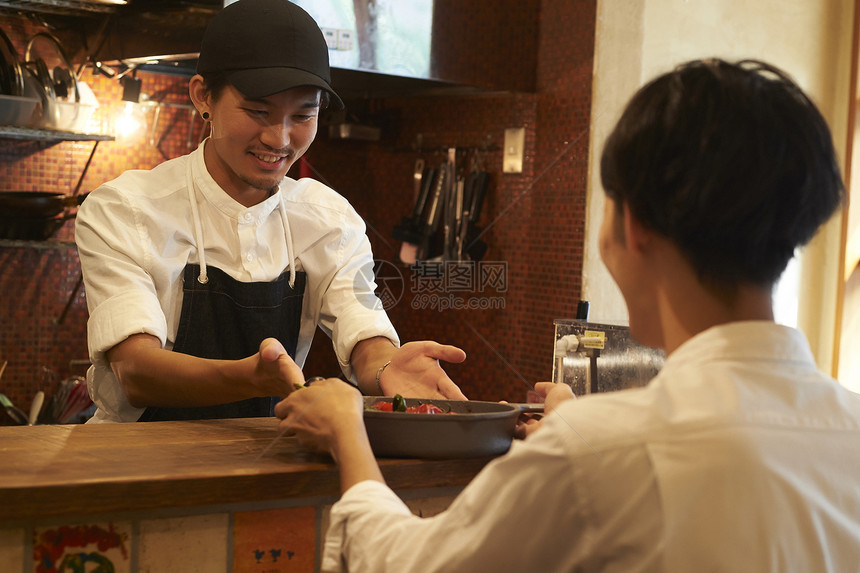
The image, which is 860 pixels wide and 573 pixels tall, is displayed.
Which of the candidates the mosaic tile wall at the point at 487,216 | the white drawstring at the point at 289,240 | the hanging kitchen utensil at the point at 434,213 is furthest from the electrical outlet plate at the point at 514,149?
the white drawstring at the point at 289,240

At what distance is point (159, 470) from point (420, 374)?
553 mm

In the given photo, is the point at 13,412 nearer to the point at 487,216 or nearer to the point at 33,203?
the point at 33,203

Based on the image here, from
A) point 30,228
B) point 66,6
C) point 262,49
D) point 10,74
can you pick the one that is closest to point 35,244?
point 30,228

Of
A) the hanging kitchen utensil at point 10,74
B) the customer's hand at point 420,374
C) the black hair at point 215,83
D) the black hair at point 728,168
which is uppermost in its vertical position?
the hanging kitchen utensil at point 10,74

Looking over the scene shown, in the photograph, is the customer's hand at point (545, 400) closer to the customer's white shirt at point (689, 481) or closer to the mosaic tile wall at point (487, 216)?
the customer's white shirt at point (689, 481)

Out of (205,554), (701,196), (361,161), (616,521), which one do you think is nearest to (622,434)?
(616,521)

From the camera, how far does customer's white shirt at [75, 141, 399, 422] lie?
1386 millimetres

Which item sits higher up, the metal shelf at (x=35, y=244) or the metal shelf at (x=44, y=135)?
the metal shelf at (x=44, y=135)

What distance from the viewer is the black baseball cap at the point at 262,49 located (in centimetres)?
140

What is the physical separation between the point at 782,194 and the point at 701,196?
0.07m

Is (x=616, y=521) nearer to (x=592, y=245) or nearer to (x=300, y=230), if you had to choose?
(x=300, y=230)

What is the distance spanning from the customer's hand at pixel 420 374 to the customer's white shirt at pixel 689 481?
0.62 metres

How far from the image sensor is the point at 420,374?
1397 mm

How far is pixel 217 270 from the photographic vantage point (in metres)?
1.55
